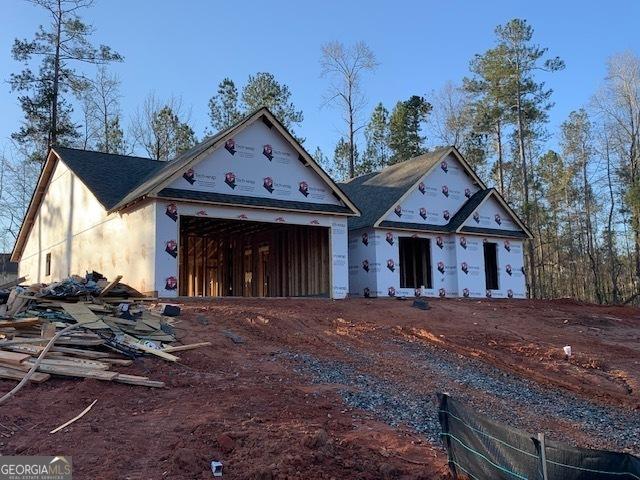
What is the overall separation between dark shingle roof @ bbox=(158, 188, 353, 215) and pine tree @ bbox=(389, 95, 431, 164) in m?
26.3

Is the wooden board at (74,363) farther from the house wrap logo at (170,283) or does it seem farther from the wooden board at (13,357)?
the house wrap logo at (170,283)

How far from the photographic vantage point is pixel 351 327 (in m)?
14.3

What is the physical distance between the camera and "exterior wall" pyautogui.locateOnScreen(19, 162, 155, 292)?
17312mm

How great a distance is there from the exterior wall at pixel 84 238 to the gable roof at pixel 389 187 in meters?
9.36

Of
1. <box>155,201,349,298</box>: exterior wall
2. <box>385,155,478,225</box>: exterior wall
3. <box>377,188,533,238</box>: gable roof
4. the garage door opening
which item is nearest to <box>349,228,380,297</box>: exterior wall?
<box>377,188,533,238</box>: gable roof

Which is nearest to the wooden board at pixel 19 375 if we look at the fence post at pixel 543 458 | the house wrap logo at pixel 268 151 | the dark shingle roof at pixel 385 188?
the fence post at pixel 543 458

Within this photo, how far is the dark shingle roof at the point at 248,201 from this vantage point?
56.1 ft

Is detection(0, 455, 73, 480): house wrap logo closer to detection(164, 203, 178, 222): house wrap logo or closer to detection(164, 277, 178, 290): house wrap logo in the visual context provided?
detection(164, 277, 178, 290): house wrap logo

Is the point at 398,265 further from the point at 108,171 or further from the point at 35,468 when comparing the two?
the point at 35,468

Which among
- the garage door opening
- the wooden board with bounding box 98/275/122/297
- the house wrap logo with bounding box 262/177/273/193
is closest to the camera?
the wooden board with bounding box 98/275/122/297

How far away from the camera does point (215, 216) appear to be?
1783 centimetres

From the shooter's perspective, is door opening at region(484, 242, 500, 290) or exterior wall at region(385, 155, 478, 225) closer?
exterior wall at region(385, 155, 478, 225)

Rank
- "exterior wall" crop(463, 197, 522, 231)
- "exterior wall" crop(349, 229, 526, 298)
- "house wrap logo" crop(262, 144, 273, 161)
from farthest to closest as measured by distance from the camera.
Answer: "exterior wall" crop(463, 197, 522, 231), "exterior wall" crop(349, 229, 526, 298), "house wrap logo" crop(262, 144, 273, 161)

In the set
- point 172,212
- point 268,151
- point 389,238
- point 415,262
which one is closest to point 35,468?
point 172,212
